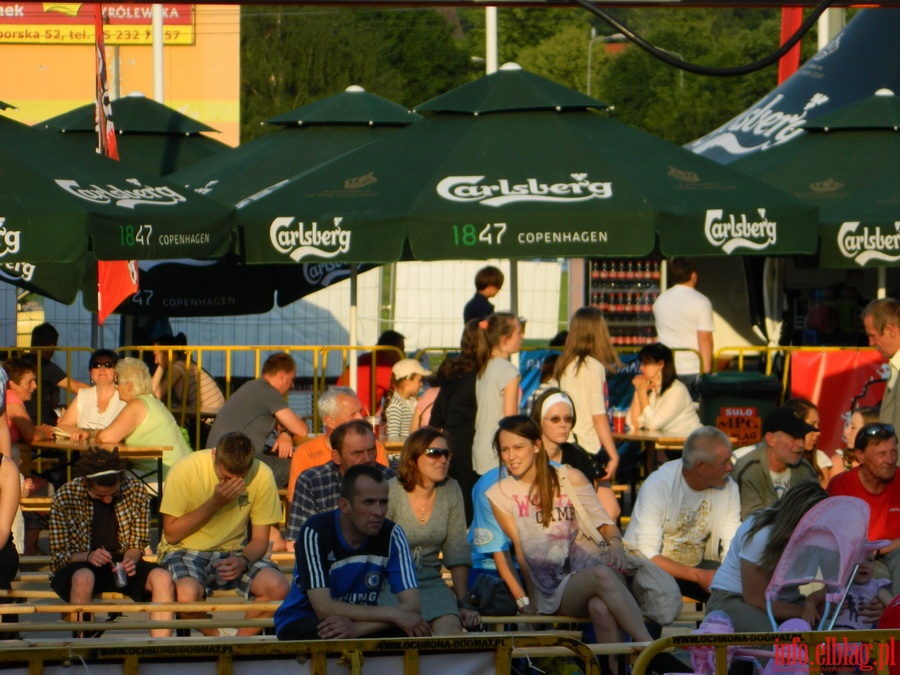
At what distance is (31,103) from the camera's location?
4656 centimetres

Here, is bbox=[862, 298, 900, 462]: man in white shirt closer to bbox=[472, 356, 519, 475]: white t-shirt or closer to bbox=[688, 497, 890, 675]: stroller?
bbox=[472, 356, 519, 475]: white t-shirt

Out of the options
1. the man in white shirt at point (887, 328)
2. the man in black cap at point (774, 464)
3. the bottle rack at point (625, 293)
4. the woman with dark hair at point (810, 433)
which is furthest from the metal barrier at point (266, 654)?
the bottle rack at point (625, 293)

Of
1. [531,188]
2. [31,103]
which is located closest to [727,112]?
[31,103]

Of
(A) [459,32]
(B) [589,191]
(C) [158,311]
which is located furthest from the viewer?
(A) [459,32]

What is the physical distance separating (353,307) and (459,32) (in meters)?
106

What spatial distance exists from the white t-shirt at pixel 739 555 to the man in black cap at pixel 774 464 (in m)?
1.75

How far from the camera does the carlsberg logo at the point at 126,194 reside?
31.8 ft

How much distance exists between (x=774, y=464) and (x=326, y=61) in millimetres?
64983

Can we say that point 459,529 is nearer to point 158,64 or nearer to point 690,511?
point 690,511

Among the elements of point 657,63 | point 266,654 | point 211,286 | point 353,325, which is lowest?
point 266,654

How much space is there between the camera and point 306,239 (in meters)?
10.7

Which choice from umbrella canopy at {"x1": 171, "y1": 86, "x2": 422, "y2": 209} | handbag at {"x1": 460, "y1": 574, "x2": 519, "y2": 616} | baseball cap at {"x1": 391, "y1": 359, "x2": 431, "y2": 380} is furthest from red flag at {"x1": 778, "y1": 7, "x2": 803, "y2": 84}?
handbag at {"x1": 460, "y1": 574, "x2": 519, "y2": 616}

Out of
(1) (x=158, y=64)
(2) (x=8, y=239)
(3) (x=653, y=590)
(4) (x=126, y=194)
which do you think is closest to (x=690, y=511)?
(3) (x=653, y=590)

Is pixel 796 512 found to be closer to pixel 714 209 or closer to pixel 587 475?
pixel 587 475
